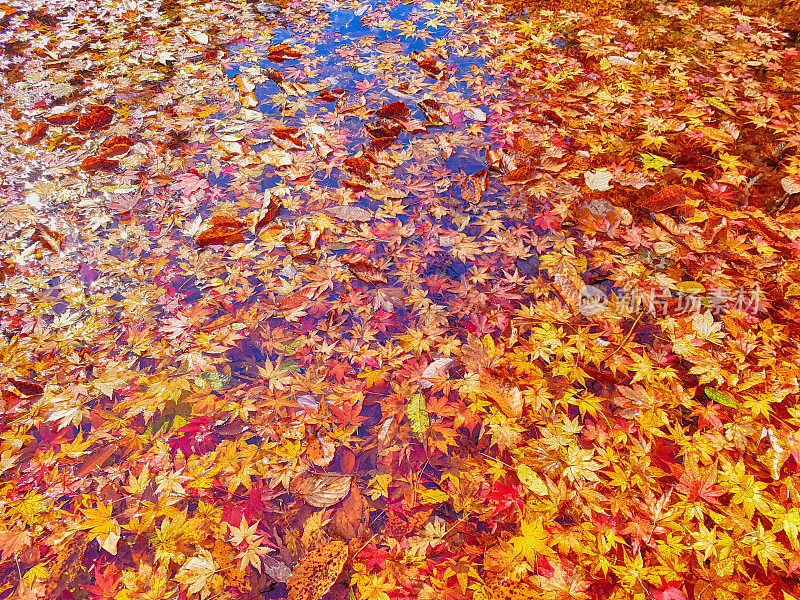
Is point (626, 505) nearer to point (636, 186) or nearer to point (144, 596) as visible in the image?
point (144, 596)

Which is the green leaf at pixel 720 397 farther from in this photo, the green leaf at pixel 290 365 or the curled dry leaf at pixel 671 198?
the green leaf at pixel 290 365

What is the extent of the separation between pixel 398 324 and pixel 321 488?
94cm

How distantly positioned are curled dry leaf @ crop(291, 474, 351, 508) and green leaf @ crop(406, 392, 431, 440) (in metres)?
0.38

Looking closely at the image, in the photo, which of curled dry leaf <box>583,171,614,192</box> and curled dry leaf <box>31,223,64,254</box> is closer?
curled dry leaf <box>31,223,64,254</box>

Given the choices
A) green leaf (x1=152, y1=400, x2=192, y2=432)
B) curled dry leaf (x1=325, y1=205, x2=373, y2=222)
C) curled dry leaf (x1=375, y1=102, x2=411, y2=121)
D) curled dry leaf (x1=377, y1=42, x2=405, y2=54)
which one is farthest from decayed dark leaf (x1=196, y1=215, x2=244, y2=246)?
curled dry leaf (x1=377, y1=42, x2=405, y2=54)

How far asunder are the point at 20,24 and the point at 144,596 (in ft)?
19.7

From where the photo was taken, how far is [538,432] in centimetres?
208

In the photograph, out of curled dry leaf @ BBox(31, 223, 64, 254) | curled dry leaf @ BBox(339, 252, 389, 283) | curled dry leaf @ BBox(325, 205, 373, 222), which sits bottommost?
curled dry leaf @ BBox(31, 223, 64, 254)

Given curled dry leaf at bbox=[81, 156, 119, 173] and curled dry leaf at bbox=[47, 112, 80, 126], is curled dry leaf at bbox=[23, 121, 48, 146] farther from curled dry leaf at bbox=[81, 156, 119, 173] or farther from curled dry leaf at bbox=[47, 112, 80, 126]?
curled dry leaf at bbox=[81, 156, 119, 173]

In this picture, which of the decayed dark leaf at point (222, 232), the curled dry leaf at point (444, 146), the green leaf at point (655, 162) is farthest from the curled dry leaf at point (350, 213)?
the green leaf at point (655, 162)

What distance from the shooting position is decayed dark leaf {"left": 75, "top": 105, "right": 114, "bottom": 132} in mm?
3674

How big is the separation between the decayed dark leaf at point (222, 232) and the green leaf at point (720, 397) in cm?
277

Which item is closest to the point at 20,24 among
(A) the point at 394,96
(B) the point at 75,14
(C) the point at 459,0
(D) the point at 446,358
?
(B) the point at 75,14

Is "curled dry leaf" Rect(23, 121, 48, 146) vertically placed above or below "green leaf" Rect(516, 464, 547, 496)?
above
